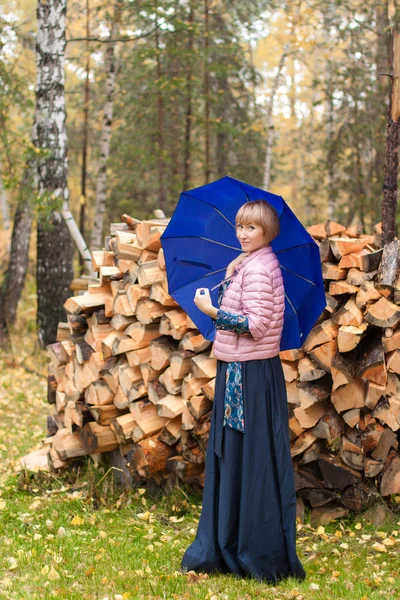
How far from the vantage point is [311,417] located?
4461mm

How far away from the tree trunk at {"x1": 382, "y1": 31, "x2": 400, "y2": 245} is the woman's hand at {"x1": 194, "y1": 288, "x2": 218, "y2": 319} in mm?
1867

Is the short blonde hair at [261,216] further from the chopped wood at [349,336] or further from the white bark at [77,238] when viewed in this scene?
the white bark at [77,238]

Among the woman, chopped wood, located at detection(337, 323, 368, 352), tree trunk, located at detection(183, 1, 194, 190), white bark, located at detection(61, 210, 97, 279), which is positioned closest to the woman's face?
the woman

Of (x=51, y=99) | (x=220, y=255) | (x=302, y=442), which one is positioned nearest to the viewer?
(x=220, y=255)

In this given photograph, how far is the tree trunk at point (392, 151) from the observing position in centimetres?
495

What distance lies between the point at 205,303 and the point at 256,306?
0.25 metres

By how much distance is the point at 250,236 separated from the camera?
11.4ft

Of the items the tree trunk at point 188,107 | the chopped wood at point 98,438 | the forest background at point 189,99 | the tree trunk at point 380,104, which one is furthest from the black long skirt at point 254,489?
the tree trunk at point 188,107

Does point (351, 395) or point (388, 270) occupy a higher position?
point (388, 270)

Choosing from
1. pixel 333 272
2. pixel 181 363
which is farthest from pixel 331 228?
pixel 181 363

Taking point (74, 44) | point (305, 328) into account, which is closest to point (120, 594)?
point (305, 328)

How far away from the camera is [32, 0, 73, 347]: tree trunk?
29.5 ft

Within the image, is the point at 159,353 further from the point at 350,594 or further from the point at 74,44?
the point at 74,44

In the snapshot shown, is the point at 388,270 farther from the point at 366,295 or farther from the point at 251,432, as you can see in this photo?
the point at 251,432
